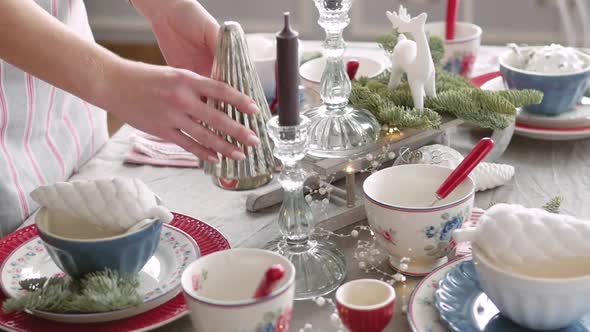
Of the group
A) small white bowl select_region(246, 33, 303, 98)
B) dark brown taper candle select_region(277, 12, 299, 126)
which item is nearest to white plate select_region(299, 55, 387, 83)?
small white bowl select_region(246, 33, 303, 98)

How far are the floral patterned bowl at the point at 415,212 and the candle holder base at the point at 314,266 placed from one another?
57 millimetres

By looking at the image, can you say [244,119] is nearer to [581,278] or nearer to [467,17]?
[581,278]

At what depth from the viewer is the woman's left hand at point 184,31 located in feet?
3.47

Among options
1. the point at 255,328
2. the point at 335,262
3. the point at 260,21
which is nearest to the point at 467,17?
the point at 260,21

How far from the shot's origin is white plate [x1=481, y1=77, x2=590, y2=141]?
1214 mm

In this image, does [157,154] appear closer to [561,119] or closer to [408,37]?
[408,37]

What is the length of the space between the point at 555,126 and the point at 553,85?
0.22 feet

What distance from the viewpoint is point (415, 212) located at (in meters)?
0.84

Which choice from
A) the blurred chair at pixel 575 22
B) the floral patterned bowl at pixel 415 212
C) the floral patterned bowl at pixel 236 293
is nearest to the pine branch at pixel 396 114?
the floral patterned bowl at pixel 415 212

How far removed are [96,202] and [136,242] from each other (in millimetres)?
Answer: 59

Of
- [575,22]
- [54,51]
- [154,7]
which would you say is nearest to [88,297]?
[54,51]

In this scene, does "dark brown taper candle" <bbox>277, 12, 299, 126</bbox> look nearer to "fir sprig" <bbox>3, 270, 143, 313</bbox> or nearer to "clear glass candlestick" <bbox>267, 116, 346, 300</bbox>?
"clear glass candlestick" <bbox>267, 116, 346, 300</bbox>

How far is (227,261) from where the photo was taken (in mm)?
748

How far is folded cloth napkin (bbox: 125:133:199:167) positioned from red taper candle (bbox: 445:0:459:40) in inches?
20.7
